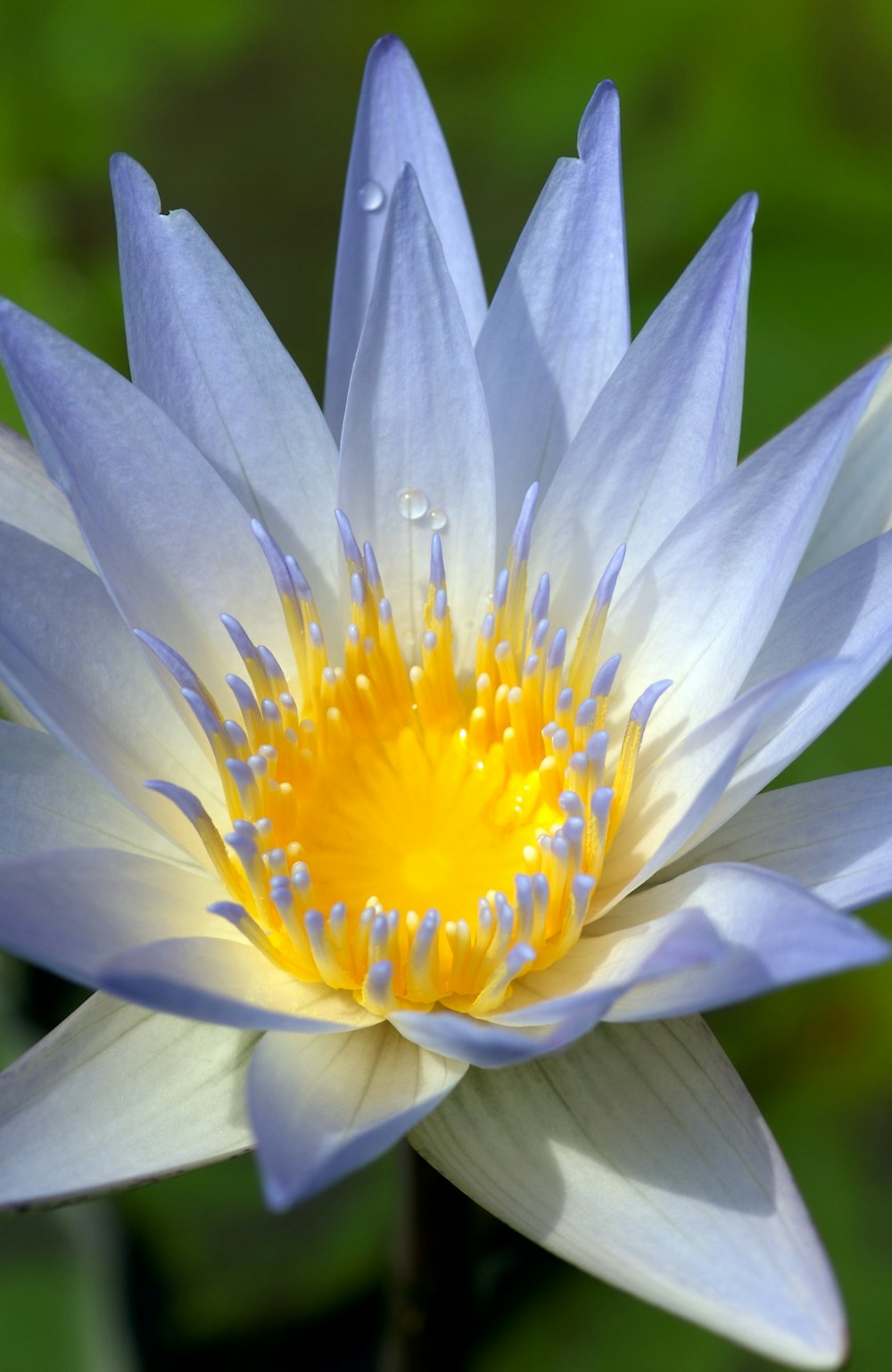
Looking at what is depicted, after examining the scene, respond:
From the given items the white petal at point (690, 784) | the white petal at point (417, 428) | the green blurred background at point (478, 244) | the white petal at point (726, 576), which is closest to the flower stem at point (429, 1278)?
the green blurred background at point (478, 244)

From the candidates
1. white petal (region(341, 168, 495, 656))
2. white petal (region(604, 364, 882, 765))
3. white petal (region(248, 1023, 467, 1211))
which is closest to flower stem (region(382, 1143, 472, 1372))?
white petal (region(248, 1023, 467, 1211))

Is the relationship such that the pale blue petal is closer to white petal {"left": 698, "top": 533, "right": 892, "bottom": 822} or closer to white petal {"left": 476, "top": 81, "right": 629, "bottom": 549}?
white petal {"left": 698, "top": 533, "right": 892, "bottom": 822}

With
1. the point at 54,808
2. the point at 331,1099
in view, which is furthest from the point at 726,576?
the point at 54,808

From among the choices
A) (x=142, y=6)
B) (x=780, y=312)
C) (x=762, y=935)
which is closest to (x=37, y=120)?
(x=142, y=6)

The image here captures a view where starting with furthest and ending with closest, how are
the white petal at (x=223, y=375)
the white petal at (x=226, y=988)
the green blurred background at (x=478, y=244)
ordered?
1. the green blurred background at (x=478, y=244)
2. the white petal at (x=223, y=375)
3. the white petal at (x=226, y=988)

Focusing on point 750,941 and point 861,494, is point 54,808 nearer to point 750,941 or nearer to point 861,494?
point 750,941

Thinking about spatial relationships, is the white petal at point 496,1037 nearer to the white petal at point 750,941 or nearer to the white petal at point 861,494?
the white petal at point 750,941
